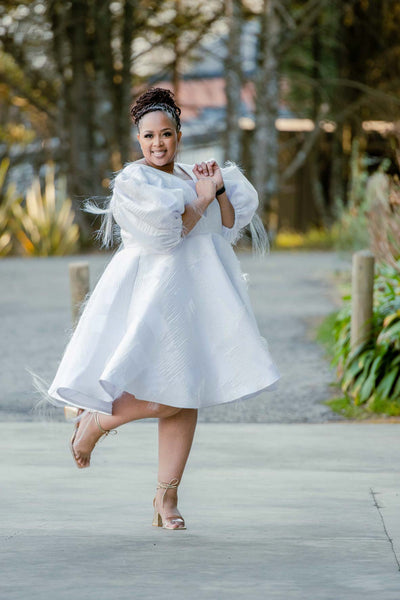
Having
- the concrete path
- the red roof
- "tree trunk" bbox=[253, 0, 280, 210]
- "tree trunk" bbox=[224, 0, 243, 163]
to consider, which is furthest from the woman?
the red roof

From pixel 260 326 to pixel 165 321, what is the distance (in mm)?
7197

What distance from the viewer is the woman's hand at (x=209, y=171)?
15.7ft

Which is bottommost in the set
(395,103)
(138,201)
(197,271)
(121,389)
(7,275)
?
(7,275)

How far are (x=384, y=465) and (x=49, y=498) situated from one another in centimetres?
182

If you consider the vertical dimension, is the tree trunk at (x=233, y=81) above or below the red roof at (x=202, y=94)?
above

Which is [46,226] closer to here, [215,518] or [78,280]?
[78,280]

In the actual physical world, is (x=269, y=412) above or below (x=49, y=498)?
below

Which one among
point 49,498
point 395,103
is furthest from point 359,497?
point 395,103

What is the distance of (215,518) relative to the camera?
503 cm

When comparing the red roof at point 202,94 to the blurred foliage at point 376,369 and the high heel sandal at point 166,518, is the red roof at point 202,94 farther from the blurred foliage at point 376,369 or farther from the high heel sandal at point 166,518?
the high heel sandal at point 166,518

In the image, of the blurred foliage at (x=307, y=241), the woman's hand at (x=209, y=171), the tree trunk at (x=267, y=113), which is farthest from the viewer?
the blurred foliage at (x=307, y=241)

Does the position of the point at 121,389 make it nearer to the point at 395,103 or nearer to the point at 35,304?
the point at 35,304

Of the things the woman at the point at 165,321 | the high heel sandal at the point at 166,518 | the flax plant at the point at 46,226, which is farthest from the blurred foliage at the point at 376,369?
the flax plant at the point at 46,226

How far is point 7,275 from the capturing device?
17.2 meters
